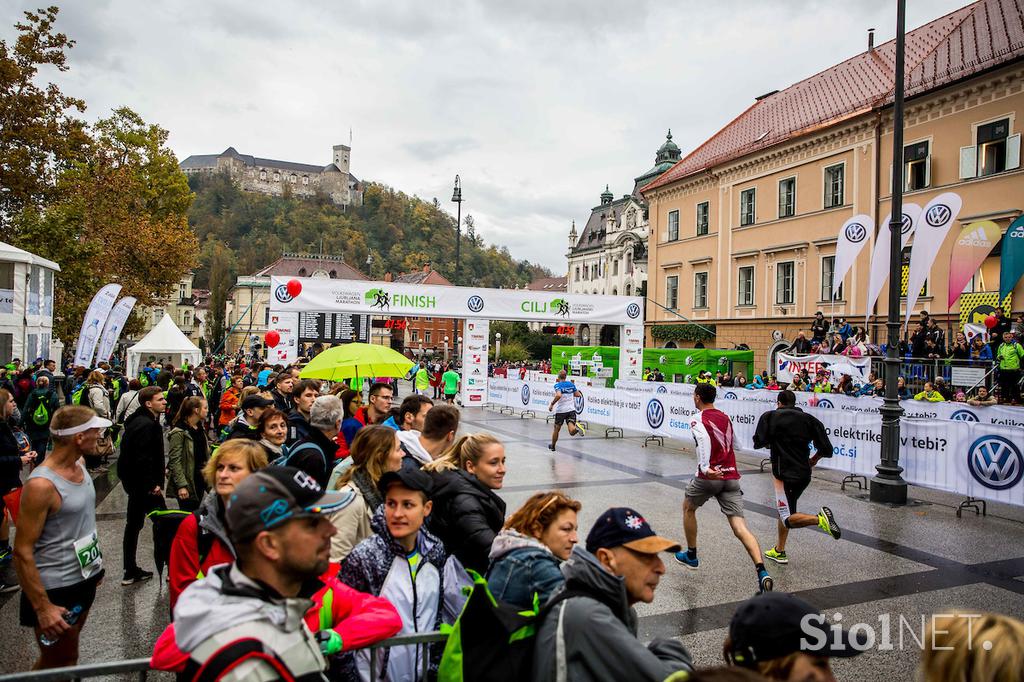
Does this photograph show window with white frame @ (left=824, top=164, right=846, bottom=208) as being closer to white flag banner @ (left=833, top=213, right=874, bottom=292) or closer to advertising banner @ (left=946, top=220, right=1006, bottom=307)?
white flag banner @ (left=833, top=213, right=874, bottom=292)

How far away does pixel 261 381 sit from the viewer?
14.2 meters

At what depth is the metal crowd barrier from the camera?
7.32ft

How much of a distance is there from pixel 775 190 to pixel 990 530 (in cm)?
2864

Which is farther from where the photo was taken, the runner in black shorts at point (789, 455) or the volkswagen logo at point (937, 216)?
the volkswagen logo at point (937, 216)

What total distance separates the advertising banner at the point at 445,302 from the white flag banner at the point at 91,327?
14.5 feet

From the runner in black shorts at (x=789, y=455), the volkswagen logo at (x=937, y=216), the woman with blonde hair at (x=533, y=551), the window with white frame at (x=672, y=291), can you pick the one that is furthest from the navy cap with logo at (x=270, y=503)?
the window with white frame at (x=672, y=291)

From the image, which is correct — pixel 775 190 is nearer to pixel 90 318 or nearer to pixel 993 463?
pixel 993 463

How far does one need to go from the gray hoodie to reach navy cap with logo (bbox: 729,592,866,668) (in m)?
0.28

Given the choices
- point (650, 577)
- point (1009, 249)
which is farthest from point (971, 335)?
point (650, 577)

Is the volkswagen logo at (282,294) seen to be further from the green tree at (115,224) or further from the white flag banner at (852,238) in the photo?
the white flag banner at (852,238)

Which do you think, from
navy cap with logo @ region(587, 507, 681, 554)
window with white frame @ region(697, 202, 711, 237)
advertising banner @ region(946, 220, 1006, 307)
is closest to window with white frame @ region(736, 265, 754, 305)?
window with white frame @ region(697, 202, 711, 237)

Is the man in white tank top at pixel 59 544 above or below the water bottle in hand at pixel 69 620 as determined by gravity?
above

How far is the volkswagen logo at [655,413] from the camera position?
1661 cm

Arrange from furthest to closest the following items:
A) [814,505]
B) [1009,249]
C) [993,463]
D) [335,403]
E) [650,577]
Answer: [1009,249]
[814,505]
[993,463]
[335,403]
[650,577]
